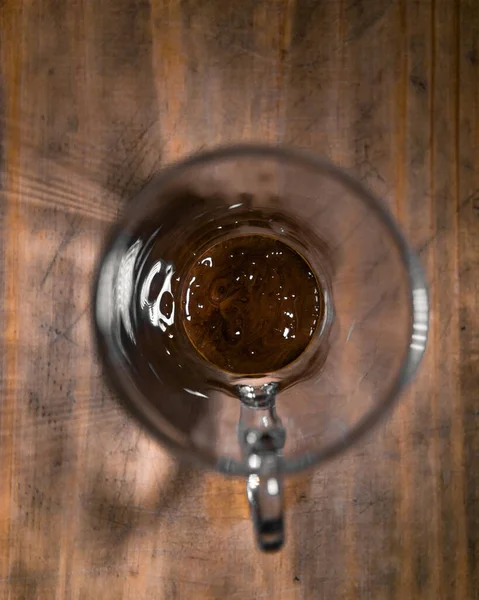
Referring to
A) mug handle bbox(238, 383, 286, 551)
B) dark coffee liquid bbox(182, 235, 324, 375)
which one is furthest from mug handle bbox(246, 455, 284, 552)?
dark coffee liquid bbox(182, 235, 324, 375)

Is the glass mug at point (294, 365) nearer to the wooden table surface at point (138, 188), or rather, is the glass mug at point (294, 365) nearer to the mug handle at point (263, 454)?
the mug handle at point (263, 454)

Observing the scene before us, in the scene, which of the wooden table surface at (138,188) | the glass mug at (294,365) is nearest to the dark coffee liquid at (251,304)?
the glass mug at (294,365)

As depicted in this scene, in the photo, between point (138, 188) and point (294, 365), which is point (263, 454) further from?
point (138, 188)

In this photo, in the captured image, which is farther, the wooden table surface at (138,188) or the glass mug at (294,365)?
the wooden table surface at (138,188)

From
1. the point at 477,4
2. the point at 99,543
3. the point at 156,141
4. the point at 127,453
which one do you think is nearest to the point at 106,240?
the point at 156,141

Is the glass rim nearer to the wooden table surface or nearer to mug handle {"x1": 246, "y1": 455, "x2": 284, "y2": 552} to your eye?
mug handle {"x1": 246, "y1": 455, "x2": 284, "y2": 552}

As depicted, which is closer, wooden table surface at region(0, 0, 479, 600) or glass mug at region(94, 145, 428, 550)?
glass mug at region(94, 145, 428, 550)
